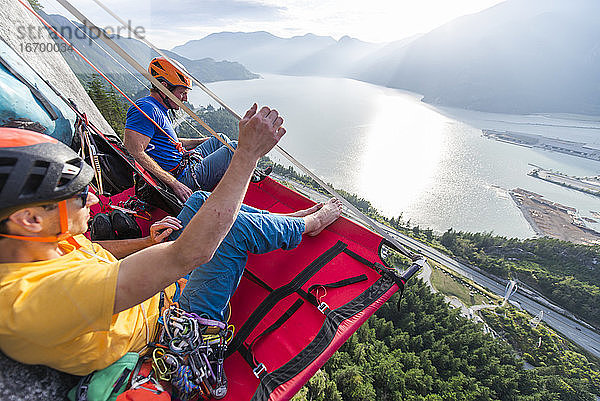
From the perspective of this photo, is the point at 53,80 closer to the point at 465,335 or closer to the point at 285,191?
the point at 285,191

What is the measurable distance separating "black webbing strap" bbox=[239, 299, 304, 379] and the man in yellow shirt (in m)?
0.88

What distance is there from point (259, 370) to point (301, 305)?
0.53 metres

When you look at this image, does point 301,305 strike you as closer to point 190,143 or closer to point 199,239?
point 199,239

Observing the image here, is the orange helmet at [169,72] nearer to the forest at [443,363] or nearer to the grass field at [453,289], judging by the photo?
the forest at [443,363]

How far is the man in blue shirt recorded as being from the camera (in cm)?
280

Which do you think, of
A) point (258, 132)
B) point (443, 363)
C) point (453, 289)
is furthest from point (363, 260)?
point (453, 289)

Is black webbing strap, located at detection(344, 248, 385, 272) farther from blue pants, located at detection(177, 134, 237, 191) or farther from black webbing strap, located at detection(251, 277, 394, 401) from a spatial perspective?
blue pants, located at detection(177, 134, 237, 191)

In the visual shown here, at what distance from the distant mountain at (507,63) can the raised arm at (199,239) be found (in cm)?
11454

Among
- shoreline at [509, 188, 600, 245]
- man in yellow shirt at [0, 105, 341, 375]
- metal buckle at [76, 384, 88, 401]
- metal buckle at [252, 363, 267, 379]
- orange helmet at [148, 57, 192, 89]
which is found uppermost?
shoreline at [509, 188, 600, 245]

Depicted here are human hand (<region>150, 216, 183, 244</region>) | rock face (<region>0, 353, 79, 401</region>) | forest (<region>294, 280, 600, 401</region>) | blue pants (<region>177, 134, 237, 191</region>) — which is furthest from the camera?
forest (<region>294, 280, 600, 401</region>)

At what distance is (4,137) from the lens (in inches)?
34.4

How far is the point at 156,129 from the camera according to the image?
3.01 metres

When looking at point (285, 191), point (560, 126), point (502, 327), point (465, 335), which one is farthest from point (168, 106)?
point (560, 126)

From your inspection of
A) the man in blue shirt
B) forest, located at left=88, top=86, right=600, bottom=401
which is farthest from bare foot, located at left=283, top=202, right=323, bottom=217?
forest, located at left=88, top=86, right=600, bottom=401
